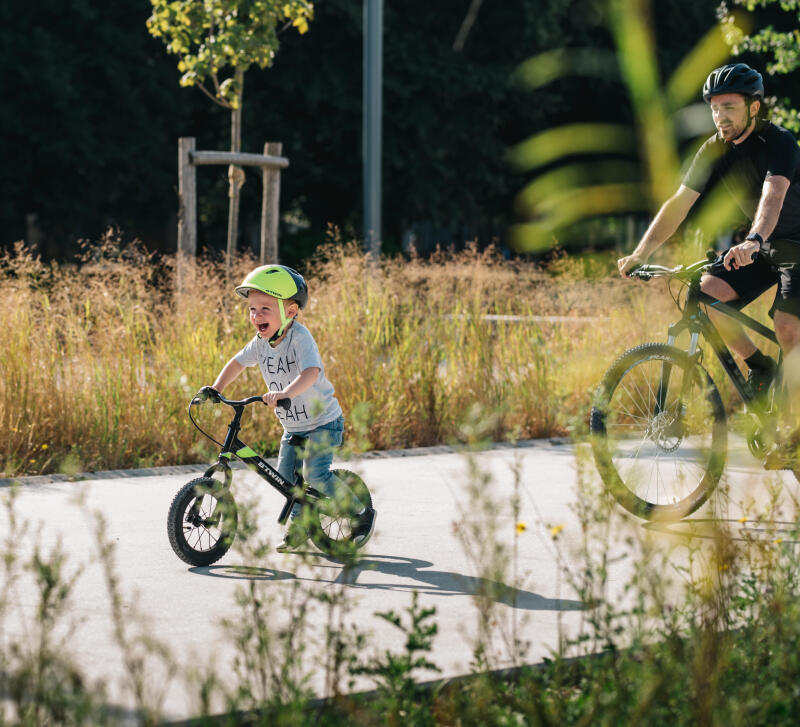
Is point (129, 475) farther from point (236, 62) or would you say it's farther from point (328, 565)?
point (236, 62)

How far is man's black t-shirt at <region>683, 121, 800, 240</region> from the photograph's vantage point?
5238 millimetres

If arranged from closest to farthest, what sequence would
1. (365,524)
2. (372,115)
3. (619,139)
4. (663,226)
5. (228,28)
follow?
(619,139) < (365,524) < (663,226) < (228,28) < (372,115)

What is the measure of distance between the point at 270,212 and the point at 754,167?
17.9 ft

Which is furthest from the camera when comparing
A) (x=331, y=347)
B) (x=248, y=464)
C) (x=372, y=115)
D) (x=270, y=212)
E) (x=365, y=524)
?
(x=372, y=115)

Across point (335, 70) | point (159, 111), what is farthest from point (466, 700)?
point (159, 111)

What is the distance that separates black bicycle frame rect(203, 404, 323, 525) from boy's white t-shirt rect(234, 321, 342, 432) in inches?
7.1

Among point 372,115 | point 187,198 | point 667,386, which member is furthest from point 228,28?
point 667,386

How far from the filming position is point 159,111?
91.1 feet

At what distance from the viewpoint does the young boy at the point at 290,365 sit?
4.80 meters

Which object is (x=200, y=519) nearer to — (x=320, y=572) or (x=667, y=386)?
(x=320, y=572)

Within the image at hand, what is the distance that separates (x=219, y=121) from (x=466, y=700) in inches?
1081

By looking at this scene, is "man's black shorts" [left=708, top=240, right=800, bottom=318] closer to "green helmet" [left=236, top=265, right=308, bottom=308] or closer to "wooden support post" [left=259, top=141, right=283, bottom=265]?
"green helmet" [left=236, top=265, right=308, bottom=308]

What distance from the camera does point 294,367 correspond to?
488 centimetres

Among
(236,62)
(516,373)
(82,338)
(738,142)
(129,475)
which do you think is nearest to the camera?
(738,142)
